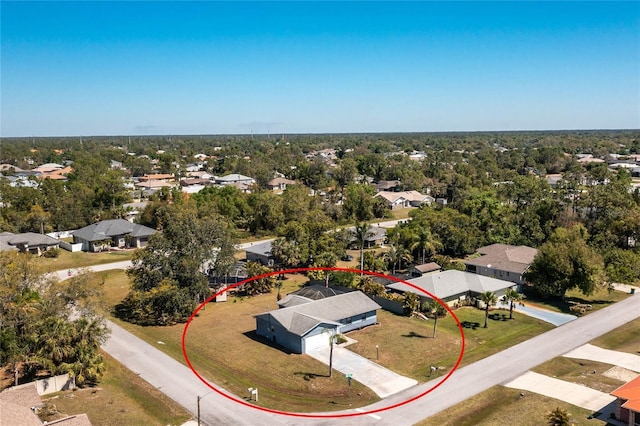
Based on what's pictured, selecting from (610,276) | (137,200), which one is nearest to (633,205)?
(610,276)

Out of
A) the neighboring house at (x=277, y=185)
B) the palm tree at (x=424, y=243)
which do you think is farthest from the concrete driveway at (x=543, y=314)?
the neighboring house at (x=277, y=185)

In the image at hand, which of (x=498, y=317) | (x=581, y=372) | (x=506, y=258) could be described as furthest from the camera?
(x=506, y=258)

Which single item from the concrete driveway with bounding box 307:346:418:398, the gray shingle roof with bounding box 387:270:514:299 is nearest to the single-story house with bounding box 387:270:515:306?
the gray shingle roof with bounding box 387:270:514:299

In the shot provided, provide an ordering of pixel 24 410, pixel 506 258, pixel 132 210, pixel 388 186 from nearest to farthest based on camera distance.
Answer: pixel 24 410 < pixel 506 258 < pixel 132 210 < pixel 388 186

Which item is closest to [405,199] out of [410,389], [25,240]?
[25,240]

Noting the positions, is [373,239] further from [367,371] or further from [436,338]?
[367,371]

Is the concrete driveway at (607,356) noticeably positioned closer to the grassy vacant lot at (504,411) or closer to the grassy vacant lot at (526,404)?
the grassy vacant lot at (526,404)

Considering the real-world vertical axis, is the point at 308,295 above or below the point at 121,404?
above
